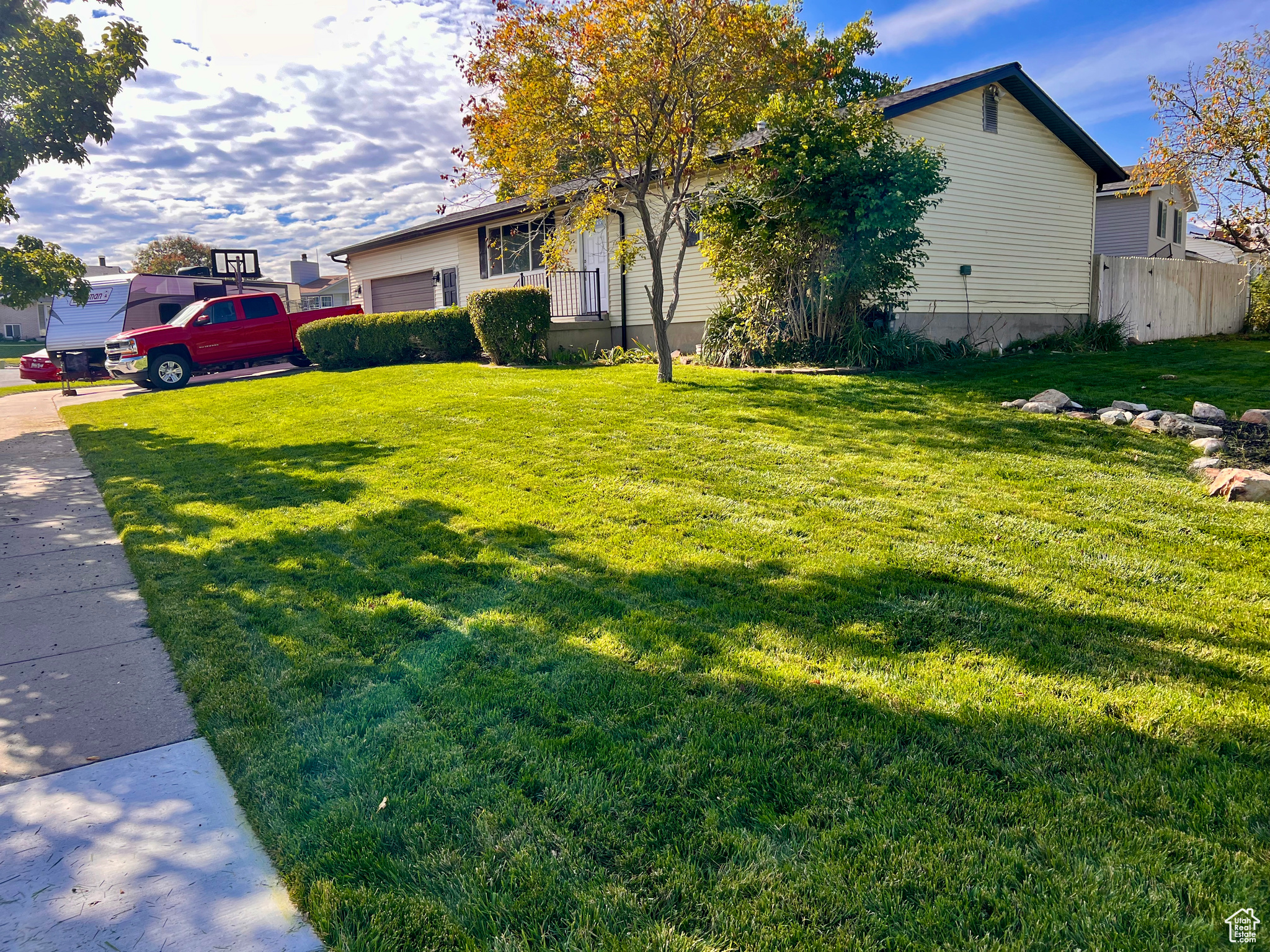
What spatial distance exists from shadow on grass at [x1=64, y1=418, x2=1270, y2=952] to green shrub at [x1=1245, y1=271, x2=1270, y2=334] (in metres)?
25.0

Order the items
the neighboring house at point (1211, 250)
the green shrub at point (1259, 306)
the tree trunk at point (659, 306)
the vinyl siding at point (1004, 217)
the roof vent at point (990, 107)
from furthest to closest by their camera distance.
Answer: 1. the neighboring house at point (1211, 250)
2. the green shrub at point (1259, 306)
3. the roof vent at point (990, 107)
4. the vinyl siding at point (1004, 217)
5. the tree trunk at point (659, 306)

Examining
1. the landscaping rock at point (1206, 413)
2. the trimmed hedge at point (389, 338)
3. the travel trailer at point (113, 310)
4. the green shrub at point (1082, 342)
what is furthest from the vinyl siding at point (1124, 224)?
the travel trailer at point (113, 310)

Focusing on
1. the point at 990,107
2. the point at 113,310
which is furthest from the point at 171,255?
the point at 990,107

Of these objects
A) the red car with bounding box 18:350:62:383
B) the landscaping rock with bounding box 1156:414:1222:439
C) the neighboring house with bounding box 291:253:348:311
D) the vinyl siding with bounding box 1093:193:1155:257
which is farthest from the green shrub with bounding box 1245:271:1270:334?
the neighboring house with bounding box 291:253:348:311

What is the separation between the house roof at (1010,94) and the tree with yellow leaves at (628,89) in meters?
1.02

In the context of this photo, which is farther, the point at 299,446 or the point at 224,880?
the point at 299,446

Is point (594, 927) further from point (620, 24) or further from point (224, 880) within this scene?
point (620, 24)

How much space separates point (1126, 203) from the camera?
86.4 feet

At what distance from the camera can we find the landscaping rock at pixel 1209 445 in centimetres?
677

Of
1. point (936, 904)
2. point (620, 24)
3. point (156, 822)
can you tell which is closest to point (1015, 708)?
point (936, 904)

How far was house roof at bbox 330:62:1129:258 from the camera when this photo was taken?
14.2 meters

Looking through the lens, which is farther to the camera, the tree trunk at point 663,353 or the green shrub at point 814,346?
the green shrub at point 814,346

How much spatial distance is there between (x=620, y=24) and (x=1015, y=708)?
962 cm

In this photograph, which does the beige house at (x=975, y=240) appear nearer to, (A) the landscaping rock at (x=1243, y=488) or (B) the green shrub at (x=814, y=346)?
(B) the green shrub at (x=814, y=346)
